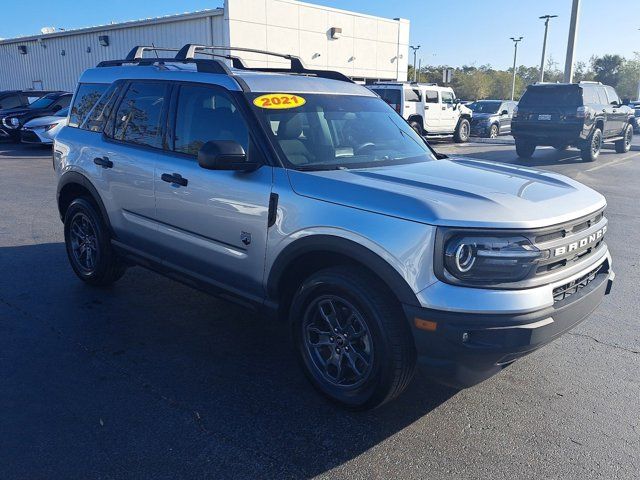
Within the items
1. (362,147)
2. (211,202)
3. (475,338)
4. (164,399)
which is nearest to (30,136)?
(211,202)

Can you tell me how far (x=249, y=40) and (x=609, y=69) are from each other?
66528 millimetres

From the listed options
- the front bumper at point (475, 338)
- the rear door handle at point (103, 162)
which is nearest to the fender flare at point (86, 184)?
the rear door handle at point (103, 162)

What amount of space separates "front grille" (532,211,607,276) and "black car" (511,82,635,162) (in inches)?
482

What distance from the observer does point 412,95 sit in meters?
18.8

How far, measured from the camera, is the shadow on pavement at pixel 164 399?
9.20ft

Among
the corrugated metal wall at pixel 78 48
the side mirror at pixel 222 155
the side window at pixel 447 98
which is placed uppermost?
the corrugated metal wall at pixel 78 48

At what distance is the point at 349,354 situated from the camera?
3236 mm

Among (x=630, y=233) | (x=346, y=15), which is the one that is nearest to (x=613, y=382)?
(x=630, y=233)

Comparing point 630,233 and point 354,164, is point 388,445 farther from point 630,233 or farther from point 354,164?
point 630,233

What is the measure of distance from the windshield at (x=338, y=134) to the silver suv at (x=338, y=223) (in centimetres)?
1

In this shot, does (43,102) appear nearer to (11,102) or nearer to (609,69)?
(11,102)

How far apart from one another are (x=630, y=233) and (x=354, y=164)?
5.51 meters

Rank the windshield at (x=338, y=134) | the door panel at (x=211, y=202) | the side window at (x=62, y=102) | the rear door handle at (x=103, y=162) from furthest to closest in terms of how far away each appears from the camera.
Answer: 1. the side window at (x=62, y=102)
2. the rear door handle at (x=103, y=162)
3. the windshield at (x=338, y=134)
4. the door panel at (x=211, y=202)

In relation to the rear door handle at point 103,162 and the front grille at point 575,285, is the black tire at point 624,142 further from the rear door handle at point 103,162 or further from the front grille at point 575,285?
the rear door handle at point 103,162
